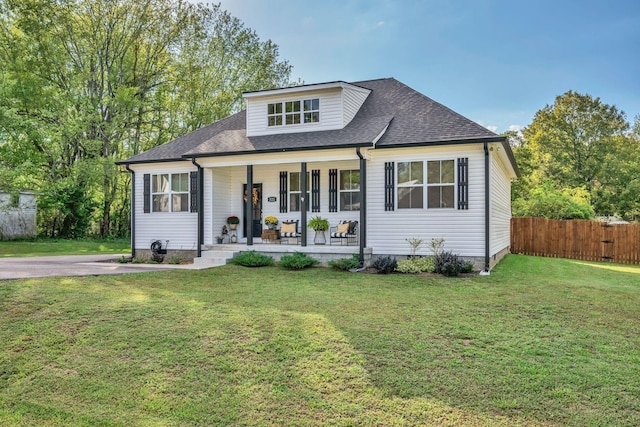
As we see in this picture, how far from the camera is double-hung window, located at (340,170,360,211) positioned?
1358 cm

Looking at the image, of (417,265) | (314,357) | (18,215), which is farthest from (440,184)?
(18,215)

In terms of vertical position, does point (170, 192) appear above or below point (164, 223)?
above

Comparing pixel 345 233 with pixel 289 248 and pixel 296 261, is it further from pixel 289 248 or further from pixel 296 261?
pixel 296 261

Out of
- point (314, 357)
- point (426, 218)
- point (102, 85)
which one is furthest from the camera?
point (102, 85)

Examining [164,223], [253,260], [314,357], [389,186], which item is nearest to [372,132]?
[389,186]

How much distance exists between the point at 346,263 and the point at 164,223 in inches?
272

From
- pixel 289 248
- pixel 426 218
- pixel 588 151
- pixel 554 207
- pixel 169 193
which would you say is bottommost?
pixel 289 248

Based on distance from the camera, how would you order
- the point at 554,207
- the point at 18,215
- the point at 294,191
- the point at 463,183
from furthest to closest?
the point at 18,215, the point at 554,207, the point at 294,191, the point at 463,183

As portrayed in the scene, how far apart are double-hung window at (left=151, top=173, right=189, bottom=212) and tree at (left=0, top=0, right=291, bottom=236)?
26.0 feet

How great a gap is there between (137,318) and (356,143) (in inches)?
288

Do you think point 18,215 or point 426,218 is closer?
point 426,218

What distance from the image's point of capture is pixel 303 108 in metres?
13.9

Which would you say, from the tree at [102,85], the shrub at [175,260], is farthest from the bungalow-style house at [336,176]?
the tree at [102,85]

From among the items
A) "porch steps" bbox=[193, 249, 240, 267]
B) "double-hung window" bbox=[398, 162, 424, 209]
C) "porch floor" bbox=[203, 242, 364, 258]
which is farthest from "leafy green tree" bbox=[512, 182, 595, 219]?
"porch steps" bbox=[193, 249, 240, 267]
